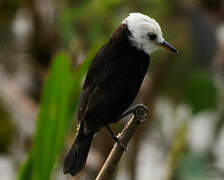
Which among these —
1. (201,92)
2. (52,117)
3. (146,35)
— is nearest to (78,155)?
(52,117)

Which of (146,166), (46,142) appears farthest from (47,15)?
(46,142)

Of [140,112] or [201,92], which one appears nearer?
[140,112]

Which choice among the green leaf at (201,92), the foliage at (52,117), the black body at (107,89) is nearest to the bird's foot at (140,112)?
the black body at (107,89)

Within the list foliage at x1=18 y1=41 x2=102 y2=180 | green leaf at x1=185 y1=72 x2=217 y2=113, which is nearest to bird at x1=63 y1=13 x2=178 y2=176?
foliage at x1=18 y1=41 x2=102 y2=180

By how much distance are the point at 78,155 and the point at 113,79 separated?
28 centimetres

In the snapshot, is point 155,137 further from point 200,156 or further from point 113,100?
point 113,100

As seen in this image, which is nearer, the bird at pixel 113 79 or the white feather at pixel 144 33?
the bird at pixel 113 79

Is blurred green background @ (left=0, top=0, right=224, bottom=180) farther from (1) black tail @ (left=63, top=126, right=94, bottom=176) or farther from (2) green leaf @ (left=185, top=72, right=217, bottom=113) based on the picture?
(1) black tail @ (left=63, top=126, right=94, bottom=176)

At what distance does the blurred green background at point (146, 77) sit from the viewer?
395 cm

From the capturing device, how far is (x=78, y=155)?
2.62m

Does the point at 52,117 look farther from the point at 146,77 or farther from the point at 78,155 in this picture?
the point at 146,77

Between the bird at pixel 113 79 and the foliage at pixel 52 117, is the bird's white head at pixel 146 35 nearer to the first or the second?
the bird at pixel 113 79

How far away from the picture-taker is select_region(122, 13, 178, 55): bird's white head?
8.64 feet

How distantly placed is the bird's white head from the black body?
23 millimetres
